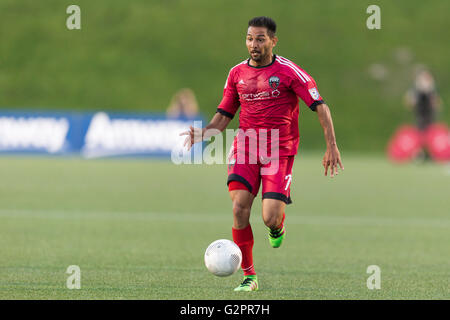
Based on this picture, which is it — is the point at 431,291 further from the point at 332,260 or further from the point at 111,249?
the point at 111,249

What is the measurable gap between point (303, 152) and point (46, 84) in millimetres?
13444

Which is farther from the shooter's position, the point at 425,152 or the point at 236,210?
the point at 425,152

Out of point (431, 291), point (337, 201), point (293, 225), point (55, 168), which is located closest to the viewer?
point (431, 291)

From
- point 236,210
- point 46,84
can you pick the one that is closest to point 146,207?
point 236,210

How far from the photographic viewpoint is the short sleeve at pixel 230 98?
7.46m

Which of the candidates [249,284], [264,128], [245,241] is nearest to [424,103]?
[264,128]

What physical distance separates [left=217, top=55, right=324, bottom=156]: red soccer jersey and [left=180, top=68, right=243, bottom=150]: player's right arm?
0.04 ft

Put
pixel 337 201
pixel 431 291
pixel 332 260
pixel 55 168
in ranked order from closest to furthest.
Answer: pixel 431 291, pixel 332 260, pixel 337 201, pixel 55 168

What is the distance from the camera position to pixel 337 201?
15.4 meters

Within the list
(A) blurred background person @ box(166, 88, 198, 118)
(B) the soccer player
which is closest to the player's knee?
(B) the soccer player

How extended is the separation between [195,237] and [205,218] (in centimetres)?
203

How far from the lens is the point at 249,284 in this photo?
6.90 m

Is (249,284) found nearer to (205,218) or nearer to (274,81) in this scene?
(274,81)

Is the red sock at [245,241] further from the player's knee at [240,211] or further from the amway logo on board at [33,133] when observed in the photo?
the amway logo on board at [33,133]
